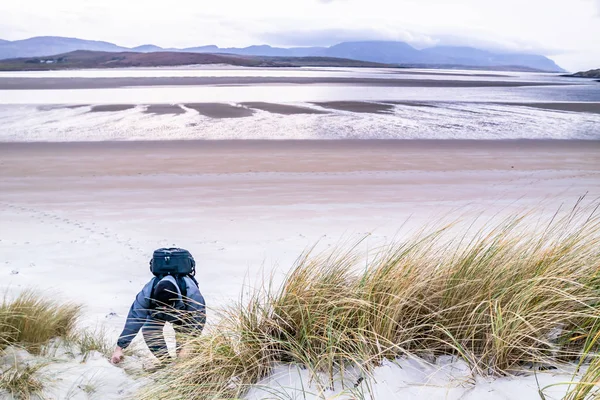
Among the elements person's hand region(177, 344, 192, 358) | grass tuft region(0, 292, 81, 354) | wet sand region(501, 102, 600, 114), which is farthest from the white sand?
wet sand region(501, 102, 600, 114)

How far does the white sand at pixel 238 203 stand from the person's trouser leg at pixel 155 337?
30 centimetres

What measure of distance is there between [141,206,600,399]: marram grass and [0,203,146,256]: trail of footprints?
4161 mm

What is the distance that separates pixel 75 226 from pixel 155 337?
5308 millimetres

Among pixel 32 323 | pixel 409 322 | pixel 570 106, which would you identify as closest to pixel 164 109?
pixel 570 106

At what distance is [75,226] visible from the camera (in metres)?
8.45

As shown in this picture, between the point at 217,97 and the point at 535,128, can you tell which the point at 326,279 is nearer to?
the point at 535,128

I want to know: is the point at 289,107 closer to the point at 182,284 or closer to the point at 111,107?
the point at 111,107

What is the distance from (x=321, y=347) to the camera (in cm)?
314

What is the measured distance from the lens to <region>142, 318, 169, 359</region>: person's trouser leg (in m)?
3.66

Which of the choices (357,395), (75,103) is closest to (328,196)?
(357,395)

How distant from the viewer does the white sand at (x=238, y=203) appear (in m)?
5.82

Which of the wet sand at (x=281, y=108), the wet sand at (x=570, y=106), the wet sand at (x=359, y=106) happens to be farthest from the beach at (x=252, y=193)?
the wet sand at (x=570, y=106)

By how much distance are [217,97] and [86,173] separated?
20.5m

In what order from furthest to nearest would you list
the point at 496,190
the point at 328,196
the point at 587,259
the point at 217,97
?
the point at 217,97, the point at 496,190, the point at 328,196, the point at 587,259
